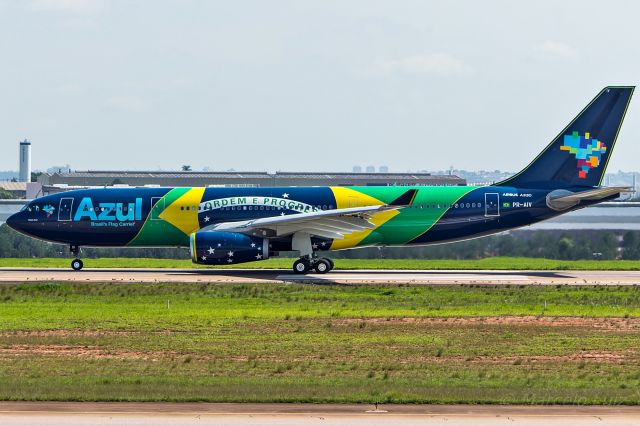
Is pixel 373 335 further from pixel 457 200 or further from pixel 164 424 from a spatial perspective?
pixel 457 200

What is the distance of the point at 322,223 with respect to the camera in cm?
4812

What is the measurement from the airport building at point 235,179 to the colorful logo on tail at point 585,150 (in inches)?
Result: 1763

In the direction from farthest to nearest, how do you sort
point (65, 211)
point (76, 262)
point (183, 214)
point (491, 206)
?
point (76, 262) < point (65, 211) < point (491, 206) < point (183, 214)

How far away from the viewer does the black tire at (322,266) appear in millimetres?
49375

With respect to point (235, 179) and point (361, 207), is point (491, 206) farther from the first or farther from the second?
point (235, 179)

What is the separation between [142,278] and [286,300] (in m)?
10.7

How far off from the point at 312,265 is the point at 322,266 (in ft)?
1.59

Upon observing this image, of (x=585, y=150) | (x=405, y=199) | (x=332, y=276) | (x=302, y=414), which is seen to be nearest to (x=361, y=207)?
(x=405, y=199)

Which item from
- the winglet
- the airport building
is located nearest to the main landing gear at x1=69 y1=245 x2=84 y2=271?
the winglet

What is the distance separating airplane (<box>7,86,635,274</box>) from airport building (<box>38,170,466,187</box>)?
44.8 meters

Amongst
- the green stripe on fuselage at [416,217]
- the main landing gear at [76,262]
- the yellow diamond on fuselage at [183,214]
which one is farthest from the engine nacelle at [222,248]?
the main landing gear at [76,262]

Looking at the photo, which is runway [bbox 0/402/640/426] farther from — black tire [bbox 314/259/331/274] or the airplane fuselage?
the airplane fuselage

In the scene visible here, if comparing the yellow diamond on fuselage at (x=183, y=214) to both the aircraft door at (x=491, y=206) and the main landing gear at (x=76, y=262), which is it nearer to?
the main landing gear at (x=76, y=262)

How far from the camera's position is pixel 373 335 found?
97.6 ft
